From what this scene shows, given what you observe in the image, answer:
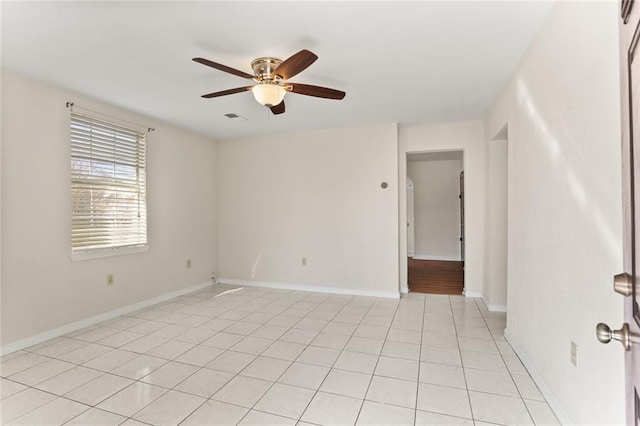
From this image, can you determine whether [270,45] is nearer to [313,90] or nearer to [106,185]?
[313,90]

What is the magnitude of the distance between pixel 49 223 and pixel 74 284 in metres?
0.67

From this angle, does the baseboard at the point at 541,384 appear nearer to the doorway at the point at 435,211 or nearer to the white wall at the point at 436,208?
the doorway at the point at 435,211

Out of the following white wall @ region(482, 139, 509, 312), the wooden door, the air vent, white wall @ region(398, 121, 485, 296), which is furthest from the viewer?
white wall @ region(398, 121, 485, 296)

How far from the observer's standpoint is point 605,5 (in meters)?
1.32

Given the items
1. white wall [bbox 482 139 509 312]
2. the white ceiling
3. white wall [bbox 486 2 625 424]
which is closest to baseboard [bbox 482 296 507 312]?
white wall [bbox 482 139 509 312]

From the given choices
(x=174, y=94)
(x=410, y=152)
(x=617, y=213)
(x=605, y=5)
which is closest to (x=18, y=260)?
(x=174, y=94)

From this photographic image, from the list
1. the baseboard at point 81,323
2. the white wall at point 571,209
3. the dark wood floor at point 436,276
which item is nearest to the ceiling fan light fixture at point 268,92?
the white wall at point 571,209

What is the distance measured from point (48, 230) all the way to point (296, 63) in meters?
2.83

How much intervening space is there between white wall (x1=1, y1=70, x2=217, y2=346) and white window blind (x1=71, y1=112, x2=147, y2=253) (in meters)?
0.10

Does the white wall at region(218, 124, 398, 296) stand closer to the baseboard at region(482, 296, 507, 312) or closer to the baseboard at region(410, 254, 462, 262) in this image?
the baseboard at region(482, 296, 507, 312)

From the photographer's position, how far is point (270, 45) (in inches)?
89.6

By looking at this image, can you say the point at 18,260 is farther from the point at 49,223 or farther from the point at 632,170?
the point at 632,170

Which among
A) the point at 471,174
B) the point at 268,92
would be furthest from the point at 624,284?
the point at 471,174

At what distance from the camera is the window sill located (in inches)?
125
